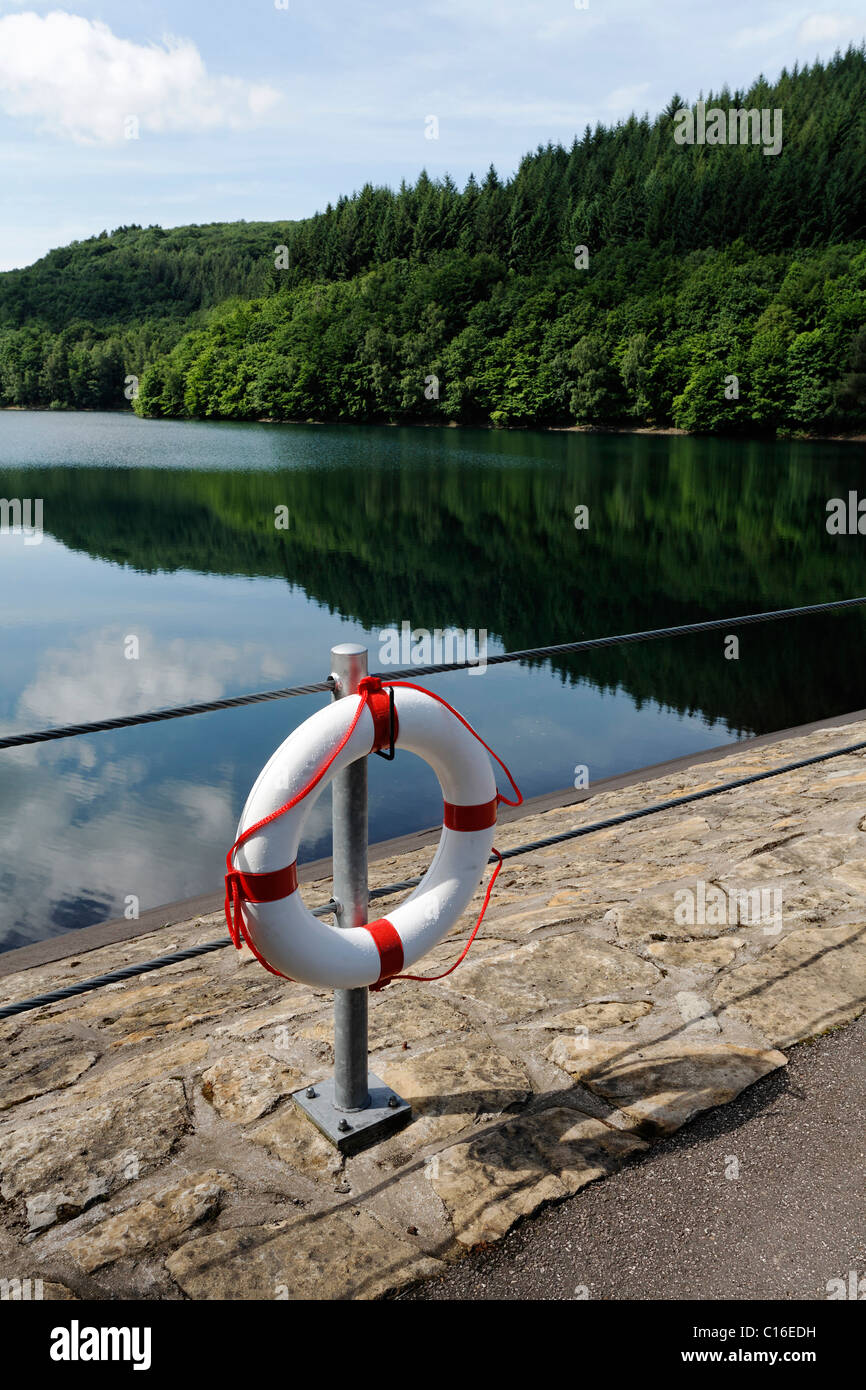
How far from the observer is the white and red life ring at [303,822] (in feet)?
6.34

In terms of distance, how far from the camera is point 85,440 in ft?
167

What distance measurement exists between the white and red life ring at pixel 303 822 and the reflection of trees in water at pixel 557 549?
953 cm

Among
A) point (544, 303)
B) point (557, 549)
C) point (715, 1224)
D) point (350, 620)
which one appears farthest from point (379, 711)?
point (544, 303)

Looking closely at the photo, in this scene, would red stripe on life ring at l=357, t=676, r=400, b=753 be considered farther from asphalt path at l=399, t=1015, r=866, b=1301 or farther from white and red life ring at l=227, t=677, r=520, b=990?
asphalt path at l=399, t=1015, r=866, b=1301

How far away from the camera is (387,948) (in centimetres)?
214

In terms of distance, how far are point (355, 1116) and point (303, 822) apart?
76cm

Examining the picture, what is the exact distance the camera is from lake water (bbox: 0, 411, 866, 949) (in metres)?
8.66

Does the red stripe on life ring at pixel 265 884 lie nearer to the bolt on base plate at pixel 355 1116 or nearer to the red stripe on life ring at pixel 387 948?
the red stripe on life ring at pixel 387 948

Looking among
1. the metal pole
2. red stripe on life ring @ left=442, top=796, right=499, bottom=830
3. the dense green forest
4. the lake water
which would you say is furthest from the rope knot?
the dense green forest

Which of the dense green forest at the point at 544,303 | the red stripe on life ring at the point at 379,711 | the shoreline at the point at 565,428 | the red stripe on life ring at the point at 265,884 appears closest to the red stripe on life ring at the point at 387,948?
the red stripe on life ring at the point at 265,884

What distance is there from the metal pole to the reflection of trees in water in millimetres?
9631

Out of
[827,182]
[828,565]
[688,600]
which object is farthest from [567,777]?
[827,182]

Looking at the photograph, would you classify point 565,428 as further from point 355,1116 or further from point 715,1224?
point 715,1224
